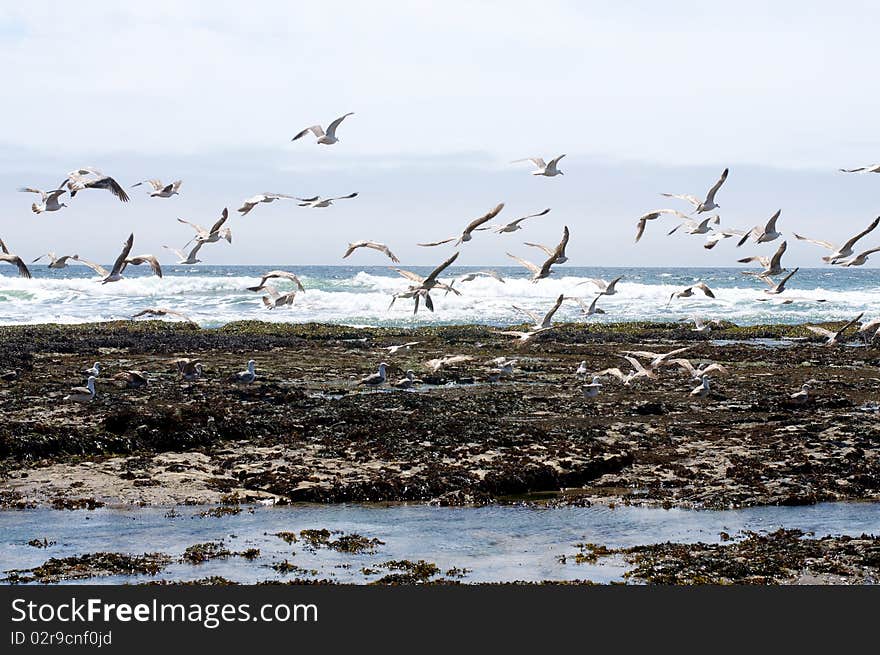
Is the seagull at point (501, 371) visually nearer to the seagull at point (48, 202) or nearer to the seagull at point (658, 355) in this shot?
the seagull at point (658, 355)

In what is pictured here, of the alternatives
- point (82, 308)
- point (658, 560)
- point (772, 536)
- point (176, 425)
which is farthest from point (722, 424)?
point (82, 308)

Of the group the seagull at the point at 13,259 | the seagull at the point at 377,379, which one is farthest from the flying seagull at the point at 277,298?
the seagull at the point at 13,259

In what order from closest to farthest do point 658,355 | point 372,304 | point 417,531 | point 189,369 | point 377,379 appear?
1. point 417,531
2. point 658,355
3. point 377,379
4. point 189,369
5. point 372,304

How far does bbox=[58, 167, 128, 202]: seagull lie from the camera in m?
17.6

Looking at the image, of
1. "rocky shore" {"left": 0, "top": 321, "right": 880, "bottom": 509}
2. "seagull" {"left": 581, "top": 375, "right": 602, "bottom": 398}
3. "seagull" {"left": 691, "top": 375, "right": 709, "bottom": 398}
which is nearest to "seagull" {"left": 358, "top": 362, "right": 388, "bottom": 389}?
"rocky shore" {"left": 0, "top": 321, "right": 880, "bottom": 509}

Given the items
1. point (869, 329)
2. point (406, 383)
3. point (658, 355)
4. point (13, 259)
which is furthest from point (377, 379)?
point (869, 329)

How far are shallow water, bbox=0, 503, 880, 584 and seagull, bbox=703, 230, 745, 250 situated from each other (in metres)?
7.15

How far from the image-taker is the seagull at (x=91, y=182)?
17594mm

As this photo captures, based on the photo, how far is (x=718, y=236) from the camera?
808 inches

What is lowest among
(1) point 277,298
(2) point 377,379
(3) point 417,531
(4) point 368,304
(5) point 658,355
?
(4) point 368,304

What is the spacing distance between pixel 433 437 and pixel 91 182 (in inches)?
300

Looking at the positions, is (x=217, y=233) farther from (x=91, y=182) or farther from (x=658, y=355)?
(x=658, y=355)

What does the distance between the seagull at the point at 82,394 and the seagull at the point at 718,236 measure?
519 inches

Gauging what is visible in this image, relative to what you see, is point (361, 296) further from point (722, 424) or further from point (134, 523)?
point (134, 523)
